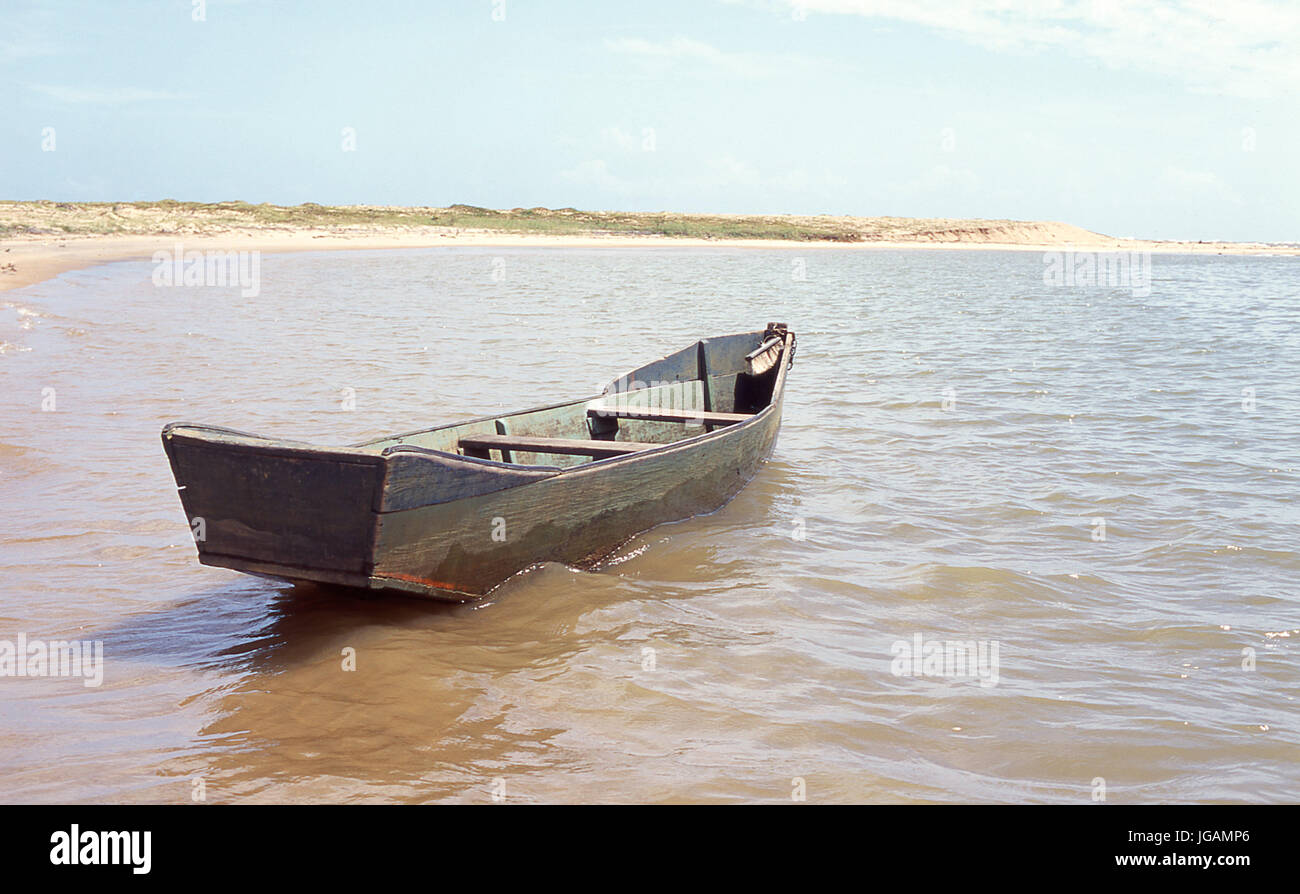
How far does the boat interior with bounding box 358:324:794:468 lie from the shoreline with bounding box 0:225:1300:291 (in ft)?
50.1

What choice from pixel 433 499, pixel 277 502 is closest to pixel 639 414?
pixel 433 499

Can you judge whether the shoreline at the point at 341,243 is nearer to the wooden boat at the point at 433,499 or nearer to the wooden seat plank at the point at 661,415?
the wooden seat plank at the point at 661,415

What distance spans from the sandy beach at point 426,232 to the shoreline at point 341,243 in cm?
7

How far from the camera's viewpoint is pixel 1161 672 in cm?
447

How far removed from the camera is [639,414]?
717cm

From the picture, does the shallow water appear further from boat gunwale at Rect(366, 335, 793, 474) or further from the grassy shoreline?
the grassy shoreline

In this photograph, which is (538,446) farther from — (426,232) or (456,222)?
(456,222)

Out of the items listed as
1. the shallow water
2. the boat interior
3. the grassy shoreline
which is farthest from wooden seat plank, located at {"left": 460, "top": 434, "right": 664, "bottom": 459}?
the grassy shoreline

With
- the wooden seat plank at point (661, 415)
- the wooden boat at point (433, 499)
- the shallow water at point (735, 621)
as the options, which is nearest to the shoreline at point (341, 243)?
the shallow water at point (735, 621)

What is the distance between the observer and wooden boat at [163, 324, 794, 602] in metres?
4.06

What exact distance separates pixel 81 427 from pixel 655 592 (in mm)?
5788

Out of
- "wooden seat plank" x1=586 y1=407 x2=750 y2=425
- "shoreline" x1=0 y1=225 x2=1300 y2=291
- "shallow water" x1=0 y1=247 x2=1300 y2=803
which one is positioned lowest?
"shallow water" x1=0 y1=247 x2=1300 y2=803

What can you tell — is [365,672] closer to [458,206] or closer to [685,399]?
[685,399]
